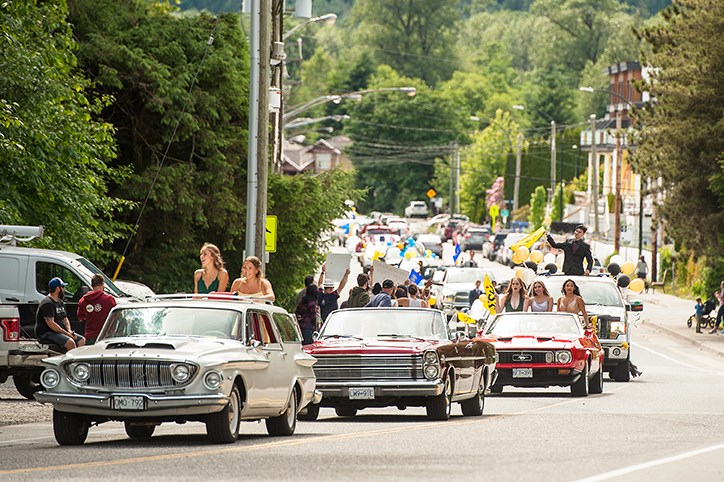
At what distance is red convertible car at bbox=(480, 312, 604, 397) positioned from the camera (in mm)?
25266

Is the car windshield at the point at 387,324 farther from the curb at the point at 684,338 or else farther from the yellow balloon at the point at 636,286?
the curb at the point at 684,338

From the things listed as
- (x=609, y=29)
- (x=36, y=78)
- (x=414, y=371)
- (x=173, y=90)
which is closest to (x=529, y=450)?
(x=414, y=371)

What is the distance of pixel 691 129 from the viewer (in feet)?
171

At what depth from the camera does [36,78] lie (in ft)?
88.0

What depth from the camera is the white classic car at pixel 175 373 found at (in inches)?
613

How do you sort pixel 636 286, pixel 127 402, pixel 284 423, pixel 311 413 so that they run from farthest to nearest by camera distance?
1. pixel 636 286
2. pixel 311 413
3. pixel 284 423
4. pixel 127 402

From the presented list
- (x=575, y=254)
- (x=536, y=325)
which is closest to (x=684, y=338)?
(x=575, y=254)

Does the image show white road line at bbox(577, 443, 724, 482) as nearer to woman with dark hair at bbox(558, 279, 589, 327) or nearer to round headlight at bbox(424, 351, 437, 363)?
round headlight at bbox(424, 351, 437, 363)

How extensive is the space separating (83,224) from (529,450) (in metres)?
15.5

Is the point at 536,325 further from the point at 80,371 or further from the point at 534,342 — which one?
the point at 80,371

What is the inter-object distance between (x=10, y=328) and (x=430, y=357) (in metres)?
6.13

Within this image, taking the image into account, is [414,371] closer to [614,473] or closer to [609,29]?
[614,473]

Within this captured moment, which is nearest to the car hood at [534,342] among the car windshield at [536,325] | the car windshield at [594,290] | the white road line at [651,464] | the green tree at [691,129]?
the car windshield at [536,325]

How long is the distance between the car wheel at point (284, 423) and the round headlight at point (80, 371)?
2512mm
